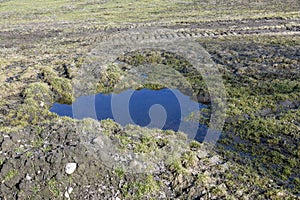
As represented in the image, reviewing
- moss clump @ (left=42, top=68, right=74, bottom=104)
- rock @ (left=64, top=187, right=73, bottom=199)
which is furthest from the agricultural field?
moss clump @ (left=42, top=68, right=74, bottom=104)

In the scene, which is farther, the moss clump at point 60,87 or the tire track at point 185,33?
the tire track at point 185,33

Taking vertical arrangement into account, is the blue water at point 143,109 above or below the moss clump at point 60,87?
below

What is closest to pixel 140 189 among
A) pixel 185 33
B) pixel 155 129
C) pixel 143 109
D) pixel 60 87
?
pixel 155 129

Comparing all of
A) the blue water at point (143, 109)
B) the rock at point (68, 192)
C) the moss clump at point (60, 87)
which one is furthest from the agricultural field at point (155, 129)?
the blue water at point (143, 109)

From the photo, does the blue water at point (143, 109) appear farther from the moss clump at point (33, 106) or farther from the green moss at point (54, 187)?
the green moss at point (54, 187)

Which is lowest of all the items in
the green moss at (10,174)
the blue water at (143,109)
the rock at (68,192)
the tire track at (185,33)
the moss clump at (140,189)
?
the blue water at (143,109)
